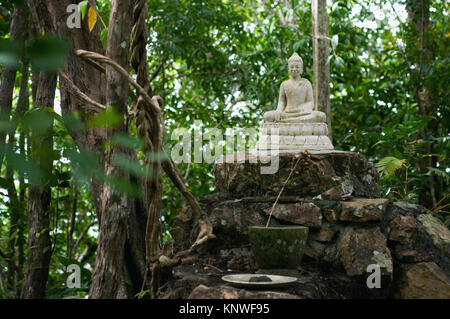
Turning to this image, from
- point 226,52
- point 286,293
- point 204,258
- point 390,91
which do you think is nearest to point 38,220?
point 204,258

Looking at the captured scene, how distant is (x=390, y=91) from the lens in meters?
7.11

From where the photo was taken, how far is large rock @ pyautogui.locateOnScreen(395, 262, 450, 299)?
10.7ft

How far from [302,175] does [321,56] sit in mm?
3058

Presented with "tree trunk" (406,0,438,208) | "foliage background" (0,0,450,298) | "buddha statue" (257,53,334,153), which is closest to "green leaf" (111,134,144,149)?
"buddha statue" (257,53,334,153)

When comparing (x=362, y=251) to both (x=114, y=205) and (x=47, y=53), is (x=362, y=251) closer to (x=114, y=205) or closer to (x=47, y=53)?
(x=114, y=205)

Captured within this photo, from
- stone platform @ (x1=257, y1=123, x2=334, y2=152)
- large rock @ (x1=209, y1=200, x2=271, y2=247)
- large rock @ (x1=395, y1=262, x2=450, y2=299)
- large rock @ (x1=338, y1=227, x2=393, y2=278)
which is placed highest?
stone platform @ (x1=257, y1=123, x2=334, y2=152)

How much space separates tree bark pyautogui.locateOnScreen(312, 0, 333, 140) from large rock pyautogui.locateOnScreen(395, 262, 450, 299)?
317 centimetres

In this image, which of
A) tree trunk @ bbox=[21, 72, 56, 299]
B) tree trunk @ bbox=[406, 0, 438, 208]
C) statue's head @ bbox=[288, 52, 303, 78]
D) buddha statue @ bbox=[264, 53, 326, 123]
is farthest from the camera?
tree trunk @ bbox=[406, 0, 438, 208]

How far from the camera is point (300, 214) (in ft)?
12.0

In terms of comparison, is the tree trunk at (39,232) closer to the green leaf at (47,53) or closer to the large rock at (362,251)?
the large rock at (362,251)

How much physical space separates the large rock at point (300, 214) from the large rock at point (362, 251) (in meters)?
0.25

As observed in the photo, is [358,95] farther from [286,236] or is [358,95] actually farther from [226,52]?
[286,236]

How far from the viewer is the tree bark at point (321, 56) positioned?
6.34 meters

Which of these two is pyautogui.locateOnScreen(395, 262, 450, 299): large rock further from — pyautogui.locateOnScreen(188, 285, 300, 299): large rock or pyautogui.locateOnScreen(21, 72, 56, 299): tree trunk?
pyautogui.locateOnScreen(21, 72, 56, 299): tree trunk
